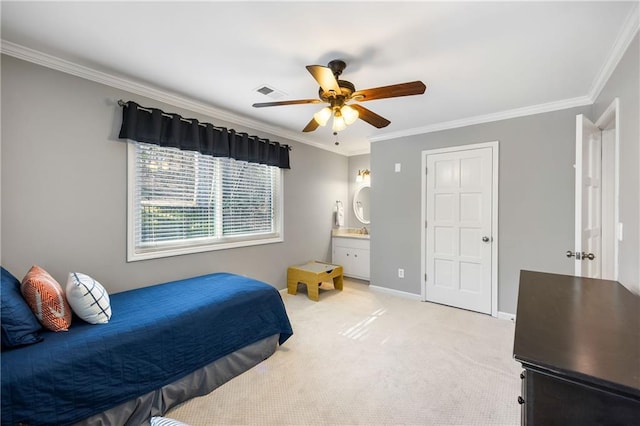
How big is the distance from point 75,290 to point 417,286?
3.65m

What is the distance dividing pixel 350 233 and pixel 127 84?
389 centimetres

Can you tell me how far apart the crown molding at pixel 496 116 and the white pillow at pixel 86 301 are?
3.75 meters

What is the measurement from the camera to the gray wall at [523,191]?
292cm

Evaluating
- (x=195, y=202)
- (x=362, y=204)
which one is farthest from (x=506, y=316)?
(x=195, y=202)

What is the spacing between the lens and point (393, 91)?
1.91 metres

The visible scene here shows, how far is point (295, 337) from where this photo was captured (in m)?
2.76

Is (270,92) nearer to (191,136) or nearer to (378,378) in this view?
(191,136)

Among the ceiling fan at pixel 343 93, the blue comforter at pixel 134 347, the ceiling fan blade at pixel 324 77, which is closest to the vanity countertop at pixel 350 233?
the blue comforter at pixel 134 347

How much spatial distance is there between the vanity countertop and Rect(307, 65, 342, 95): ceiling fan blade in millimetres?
3056

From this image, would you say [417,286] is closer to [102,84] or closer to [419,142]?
[419,142]

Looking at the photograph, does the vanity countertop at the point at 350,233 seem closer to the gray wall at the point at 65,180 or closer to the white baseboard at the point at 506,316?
the white baseboard at the point at 506,316

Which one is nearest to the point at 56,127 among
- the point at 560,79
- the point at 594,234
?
the point at 560,79

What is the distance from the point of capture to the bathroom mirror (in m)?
5.18

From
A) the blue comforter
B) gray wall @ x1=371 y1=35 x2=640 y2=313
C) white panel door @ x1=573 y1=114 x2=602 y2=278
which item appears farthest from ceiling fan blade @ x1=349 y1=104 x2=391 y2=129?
the blue comforter
